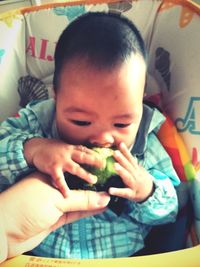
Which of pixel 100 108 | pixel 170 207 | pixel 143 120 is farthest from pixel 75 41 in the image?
pixel 170 207

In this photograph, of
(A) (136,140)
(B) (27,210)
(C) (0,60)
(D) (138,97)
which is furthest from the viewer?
(C) (0,60)

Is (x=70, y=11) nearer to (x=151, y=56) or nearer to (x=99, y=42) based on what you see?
(x=151, y=56)

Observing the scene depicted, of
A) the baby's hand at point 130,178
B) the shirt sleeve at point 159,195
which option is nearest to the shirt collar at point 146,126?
the shirt sleeve at point 159,195

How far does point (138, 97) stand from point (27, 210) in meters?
0.30

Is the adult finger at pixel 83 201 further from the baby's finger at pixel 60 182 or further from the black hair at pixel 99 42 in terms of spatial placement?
the black hair at pixel 99 42

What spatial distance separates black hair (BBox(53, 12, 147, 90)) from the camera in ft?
2.34

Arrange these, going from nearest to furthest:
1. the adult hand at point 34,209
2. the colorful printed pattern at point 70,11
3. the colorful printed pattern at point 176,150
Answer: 1. the adult hand at point 34,209
2. the colorful printed pattern at point 176,150
3. the colorful printed pattern at point 70,11

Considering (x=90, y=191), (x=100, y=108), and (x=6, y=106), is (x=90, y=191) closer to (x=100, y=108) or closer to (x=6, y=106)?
(x=100, y=108)

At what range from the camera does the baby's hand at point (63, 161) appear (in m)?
0.71

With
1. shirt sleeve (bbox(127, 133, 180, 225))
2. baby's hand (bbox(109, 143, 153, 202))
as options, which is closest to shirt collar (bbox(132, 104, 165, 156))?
shirt sleeve (bbox(127, 133, 180, 225))

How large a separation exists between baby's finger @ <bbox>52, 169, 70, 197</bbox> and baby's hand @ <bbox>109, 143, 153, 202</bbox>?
83 millimetres

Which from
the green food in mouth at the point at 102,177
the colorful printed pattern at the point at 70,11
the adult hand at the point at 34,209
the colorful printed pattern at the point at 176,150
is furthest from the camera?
the colorful printed pattern at the point at 70,11

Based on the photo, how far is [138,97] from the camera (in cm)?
77

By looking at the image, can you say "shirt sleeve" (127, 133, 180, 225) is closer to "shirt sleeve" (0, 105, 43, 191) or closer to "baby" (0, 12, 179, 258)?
"baby" (0, 12, 179, 258)
